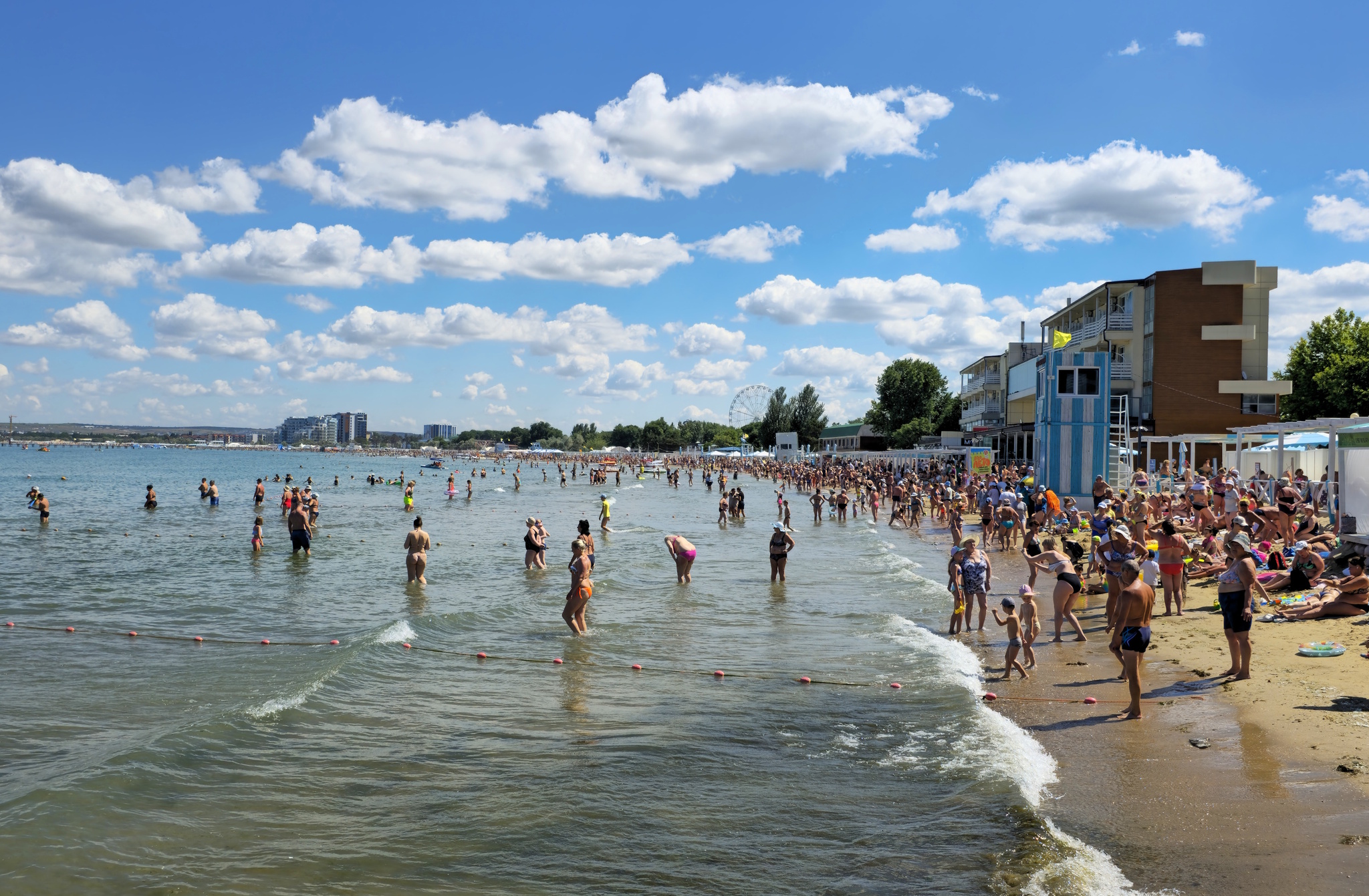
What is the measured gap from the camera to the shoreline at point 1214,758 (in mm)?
5734

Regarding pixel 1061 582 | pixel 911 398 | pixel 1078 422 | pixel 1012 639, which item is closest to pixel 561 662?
pixel 1012 639

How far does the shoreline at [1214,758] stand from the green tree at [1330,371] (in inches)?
1397

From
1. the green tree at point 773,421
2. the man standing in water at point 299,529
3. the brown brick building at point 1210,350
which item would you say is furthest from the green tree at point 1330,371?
the green tree at point 773,421

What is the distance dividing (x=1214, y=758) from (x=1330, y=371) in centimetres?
4158

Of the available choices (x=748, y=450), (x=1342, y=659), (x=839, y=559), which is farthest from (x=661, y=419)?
(x=1342, y=659)

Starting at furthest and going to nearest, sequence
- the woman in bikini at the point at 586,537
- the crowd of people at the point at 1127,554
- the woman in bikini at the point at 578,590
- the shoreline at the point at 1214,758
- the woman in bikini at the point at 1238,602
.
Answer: the woman in bikini at the point at 586,537 → the woman in bikini at the point at 578,590 → the crowd of people at the point at 1127,554 → the woman in bikini at the point at 1238,602 → the shoreline at the point at 1214,758

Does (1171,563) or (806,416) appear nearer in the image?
(1171,563)

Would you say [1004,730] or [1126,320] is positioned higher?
[1126,320]

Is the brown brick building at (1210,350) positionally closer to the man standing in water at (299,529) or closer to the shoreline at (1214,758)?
the shoreline at (1214,758)

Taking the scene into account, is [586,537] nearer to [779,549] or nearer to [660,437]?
[779,549]

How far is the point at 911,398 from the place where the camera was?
85250 mm

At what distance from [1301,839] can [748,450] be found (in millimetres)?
107633

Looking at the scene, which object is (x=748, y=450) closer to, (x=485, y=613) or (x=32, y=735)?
(x=485, y=613)

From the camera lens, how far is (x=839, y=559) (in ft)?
76.2
